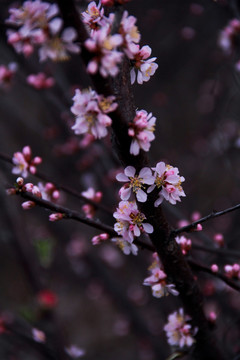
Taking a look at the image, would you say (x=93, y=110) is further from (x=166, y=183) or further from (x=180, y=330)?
(x=180, y=330)

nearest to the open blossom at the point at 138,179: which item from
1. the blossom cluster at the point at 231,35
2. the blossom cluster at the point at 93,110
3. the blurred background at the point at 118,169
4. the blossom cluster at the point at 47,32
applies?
the blossom cluster at the point at 93,110

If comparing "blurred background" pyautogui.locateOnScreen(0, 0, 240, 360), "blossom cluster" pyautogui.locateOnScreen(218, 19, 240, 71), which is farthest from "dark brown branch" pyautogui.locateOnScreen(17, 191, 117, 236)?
"blossom cluster" pyautogui.locateOnScreen(218, 19, 240, 71)

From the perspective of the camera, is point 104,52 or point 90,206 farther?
point 90,206

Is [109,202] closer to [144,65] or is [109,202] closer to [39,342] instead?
[39,342]

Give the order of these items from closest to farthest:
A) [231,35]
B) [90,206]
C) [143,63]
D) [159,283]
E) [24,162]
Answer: [143,63], [159,283], [24,162], [90,206], [231,35]

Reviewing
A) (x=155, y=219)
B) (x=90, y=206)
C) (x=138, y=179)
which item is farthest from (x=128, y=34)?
(x=90, y=206)

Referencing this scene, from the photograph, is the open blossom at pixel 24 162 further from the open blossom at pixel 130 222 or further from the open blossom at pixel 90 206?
the open blossom at pixel 130 222
